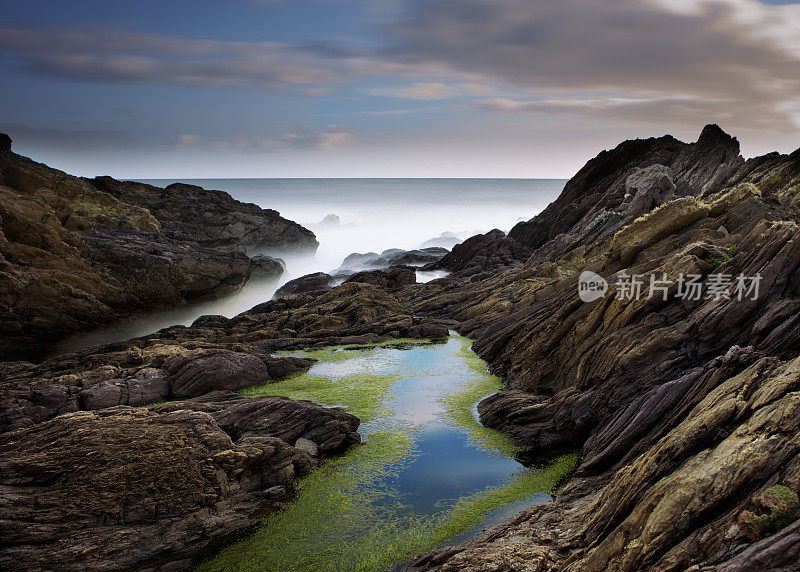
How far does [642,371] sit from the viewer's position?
15.5 meters

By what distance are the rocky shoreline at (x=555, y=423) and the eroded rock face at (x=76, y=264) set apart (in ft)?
0.96

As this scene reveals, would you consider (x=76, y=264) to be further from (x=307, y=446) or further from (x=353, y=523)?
(x=353, y=523)

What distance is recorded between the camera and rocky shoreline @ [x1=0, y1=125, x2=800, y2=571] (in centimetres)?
845

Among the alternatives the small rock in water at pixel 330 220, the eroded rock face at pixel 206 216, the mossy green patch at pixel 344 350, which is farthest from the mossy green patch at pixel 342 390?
the small rock in water at pixel 330 220

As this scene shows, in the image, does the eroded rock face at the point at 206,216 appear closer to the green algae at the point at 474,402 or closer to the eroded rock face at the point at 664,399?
the green algae at the point at 474,402

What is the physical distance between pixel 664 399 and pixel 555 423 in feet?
14.9

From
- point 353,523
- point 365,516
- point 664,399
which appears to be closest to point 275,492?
point 353,523

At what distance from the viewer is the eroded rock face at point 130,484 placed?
35.1 feet

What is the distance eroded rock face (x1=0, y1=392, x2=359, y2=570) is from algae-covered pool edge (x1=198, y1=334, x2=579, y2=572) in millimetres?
848

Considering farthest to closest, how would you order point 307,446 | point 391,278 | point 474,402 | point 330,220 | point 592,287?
1. point 330,220
2. point 391,278
3. point 592,287
4. point 474,402
5. point 307,446

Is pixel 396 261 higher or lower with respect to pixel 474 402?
higher

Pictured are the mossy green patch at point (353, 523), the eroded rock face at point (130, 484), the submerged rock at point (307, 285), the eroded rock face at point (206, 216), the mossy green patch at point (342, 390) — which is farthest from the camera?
the eroded rock face at point (206, 216)

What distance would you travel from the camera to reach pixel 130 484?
12086 millimetres

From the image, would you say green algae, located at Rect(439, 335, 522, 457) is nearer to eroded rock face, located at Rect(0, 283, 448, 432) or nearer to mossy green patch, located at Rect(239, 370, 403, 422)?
mossy green patch, located at Rect(239, 370, 403, 422)
